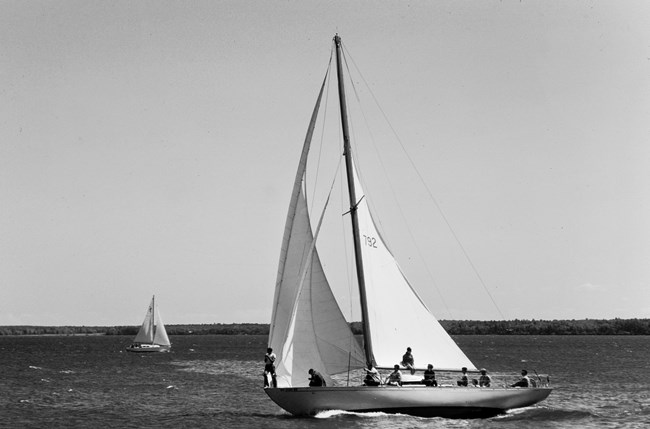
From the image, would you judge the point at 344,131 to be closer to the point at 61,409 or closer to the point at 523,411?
the point at 523,411

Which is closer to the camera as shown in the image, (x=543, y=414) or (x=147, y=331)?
(x=543, y=414)

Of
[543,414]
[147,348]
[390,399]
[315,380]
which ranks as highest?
[147,348]

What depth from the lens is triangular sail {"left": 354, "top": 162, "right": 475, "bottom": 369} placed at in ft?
97.2

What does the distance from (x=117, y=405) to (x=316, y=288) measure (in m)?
16.7

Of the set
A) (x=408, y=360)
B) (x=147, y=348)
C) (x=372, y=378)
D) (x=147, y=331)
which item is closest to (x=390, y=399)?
(x=372, y=378)

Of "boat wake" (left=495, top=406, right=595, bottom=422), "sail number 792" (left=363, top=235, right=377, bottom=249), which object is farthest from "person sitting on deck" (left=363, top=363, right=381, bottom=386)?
"boat wake" (left=495, top=406, right=595, bottom=422)

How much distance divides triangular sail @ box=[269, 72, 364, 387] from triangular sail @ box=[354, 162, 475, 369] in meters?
1.24

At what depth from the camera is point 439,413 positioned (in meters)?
29.7

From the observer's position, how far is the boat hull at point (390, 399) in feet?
92.8

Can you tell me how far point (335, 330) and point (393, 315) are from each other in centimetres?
249

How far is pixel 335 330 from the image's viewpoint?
2928 cm

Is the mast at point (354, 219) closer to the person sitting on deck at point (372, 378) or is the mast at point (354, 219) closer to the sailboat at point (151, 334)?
the person sitting on deck at point (372, 378)

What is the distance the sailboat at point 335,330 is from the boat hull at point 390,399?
0.11 feet

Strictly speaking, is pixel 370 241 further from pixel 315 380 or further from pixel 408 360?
pixel 315 380
